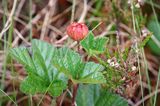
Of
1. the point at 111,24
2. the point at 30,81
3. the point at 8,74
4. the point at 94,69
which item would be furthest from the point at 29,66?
the point at 111,24

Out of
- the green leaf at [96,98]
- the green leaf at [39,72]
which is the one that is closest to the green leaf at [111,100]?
the green leaf at [96,98]

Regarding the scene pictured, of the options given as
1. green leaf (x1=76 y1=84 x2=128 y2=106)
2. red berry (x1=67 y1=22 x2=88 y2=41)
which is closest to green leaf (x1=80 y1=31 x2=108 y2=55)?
red berry (x1=67 y1=22 x2=88 y2=41)

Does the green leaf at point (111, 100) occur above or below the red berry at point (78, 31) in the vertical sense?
below

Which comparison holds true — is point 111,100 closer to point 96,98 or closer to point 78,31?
point 96,98

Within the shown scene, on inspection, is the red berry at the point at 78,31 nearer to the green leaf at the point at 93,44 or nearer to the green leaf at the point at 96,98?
the green leaf at the point at 93,44

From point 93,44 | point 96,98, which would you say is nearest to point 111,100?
point 96,98

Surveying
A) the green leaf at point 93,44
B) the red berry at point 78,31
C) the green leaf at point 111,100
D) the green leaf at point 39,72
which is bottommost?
the green leaf at point 111,100

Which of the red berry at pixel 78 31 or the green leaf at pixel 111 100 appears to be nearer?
the red berry at pixel 78 31
